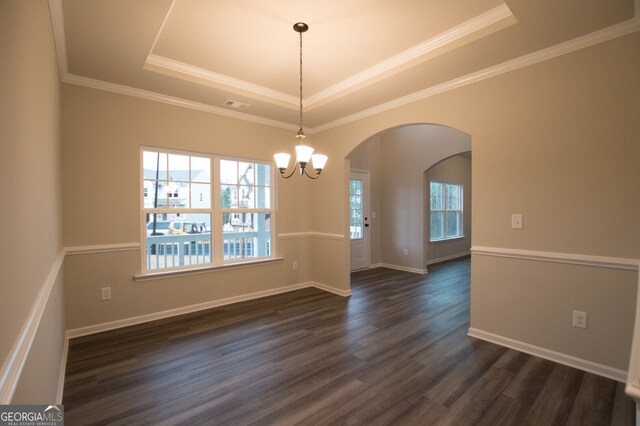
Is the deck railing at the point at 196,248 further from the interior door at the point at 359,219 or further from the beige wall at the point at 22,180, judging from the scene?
the interior door at the point at 359,219

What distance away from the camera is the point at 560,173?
2.61 meters

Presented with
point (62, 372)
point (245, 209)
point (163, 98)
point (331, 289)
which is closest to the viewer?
point (62, 372)

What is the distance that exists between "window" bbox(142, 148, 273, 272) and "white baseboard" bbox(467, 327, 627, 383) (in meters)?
3.02

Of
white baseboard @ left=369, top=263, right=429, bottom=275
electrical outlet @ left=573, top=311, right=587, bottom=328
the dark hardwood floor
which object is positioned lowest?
the dark hardwood floor

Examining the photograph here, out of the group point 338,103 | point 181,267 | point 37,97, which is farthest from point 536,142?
point 181,267

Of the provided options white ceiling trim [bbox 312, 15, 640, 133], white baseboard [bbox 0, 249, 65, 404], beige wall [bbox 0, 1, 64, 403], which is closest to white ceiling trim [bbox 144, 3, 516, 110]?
white ceiling trim [bbox 312, 15, 640, 133]

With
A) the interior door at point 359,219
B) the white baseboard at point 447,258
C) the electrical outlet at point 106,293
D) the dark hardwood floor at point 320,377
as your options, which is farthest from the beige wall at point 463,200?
the electrical outlet at point 106,293

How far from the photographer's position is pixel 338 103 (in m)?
3.86

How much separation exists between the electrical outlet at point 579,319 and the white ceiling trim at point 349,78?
239cm

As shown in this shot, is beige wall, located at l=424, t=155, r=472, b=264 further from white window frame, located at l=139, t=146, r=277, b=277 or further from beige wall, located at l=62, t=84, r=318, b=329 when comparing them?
beige wall, located at l=62, t=84, r=318, b=329

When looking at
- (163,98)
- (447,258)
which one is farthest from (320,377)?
(447,258)

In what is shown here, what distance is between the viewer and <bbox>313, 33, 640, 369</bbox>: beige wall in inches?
91.7

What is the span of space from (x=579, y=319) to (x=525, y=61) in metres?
2.29

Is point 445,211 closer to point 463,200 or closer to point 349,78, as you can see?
point 463,200
